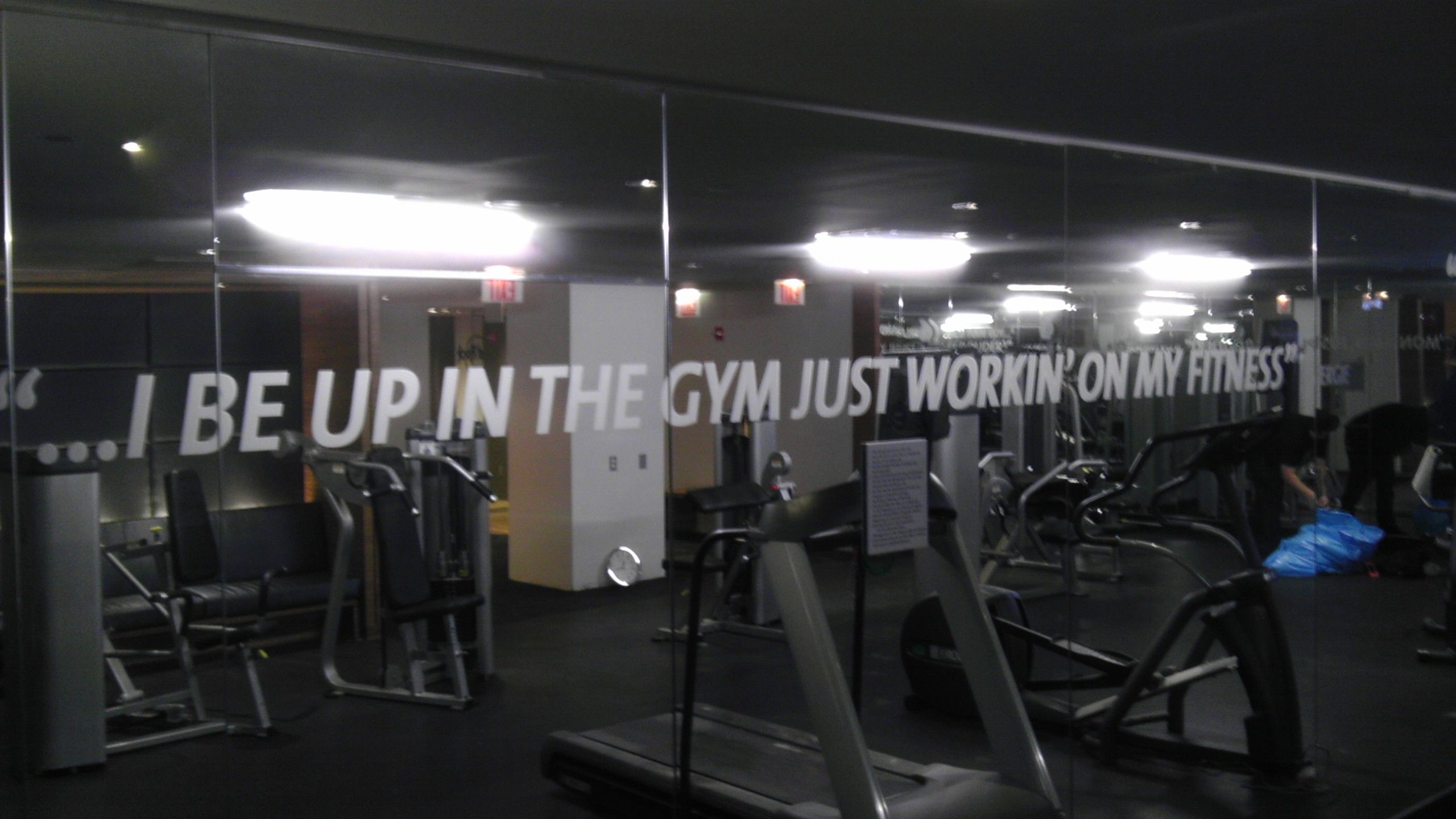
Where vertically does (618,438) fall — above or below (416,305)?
below

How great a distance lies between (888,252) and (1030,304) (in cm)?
62

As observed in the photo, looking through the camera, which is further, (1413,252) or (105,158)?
(1413,252)

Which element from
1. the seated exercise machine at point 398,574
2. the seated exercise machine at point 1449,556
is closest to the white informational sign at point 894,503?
the seated exercise machine at point 398,574

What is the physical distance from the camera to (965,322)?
4.43 meters

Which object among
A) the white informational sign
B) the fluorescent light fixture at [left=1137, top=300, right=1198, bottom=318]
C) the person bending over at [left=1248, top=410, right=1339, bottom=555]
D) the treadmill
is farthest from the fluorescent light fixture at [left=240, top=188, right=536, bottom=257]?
the person bending over at [left=1248, top=410, right=1339, bottom=555]

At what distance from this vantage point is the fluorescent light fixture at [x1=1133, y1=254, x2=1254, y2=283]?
16.4 feet

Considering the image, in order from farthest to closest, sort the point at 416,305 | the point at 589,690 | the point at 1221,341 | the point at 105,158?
the point at 1221,341
the point at 589,690
the point at 416,305
the point at 105,158

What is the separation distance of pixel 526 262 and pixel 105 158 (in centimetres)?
108

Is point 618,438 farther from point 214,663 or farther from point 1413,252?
point 1413,252

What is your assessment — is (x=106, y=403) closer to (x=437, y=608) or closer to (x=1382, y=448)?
(x=437, y=608)

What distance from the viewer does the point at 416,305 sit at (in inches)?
120

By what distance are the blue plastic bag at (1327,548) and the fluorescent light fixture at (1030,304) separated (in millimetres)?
1643

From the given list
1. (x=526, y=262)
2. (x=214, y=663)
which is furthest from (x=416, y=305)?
(x=214, y=663)

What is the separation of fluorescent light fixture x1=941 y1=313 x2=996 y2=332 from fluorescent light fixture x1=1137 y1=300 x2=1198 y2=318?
808 millimetres
